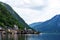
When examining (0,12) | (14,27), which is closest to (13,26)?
(14,27)

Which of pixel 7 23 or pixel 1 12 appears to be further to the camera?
pixel 1 12

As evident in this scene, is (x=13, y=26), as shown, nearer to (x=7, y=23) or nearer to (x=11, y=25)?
(x=11, y=25)

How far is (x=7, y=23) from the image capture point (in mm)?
179750

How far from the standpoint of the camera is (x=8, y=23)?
184 metres

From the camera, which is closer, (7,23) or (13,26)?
(7,23)

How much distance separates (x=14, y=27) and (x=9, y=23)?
A: 32.2ft

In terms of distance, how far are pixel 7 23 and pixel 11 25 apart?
501 inches

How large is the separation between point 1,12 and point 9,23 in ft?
54.3

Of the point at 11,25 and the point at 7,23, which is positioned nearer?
the point at 7,23

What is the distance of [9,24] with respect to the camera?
607ft

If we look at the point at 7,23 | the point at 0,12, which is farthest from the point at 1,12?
the point at 7,23

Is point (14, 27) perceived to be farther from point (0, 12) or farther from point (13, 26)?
point (0, 12)

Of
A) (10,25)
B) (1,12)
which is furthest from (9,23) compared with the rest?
(1,12)

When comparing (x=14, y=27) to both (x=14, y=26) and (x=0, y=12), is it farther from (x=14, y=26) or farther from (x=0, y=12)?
(x=0, y=12)
